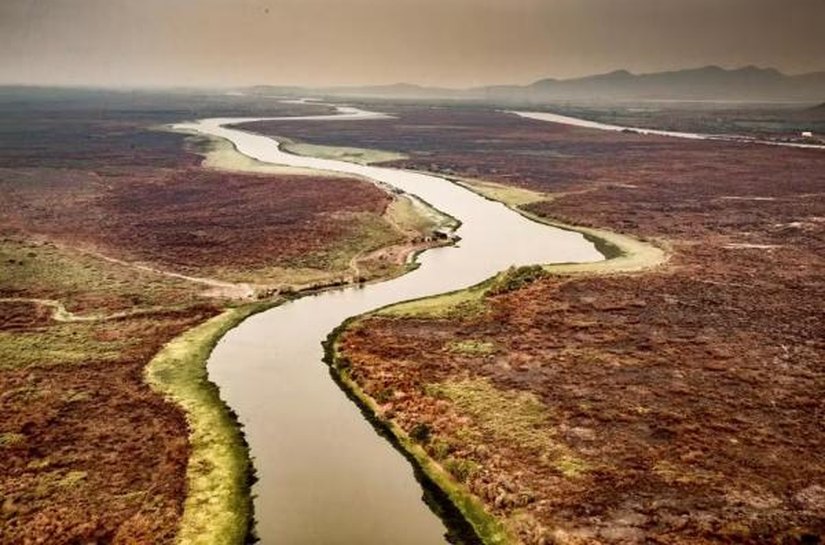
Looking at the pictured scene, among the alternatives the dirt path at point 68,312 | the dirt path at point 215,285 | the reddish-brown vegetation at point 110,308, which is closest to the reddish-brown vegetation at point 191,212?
the reddish-brown vegetation at point 110,308

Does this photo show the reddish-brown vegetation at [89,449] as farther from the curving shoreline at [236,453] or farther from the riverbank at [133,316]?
the curving shoreline at [236,453]

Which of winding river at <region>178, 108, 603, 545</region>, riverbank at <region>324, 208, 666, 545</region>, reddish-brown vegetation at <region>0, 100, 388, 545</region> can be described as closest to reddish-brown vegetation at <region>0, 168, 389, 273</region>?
reddish-brown vegetation at <region>0, 100, 388, 545</region>

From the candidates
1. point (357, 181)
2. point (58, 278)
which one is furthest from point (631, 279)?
point (357, 181)

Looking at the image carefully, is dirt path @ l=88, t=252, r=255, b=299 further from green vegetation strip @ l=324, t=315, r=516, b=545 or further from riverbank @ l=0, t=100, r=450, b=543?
green vegetation strip @ l=324, t=315, r=516, b=545

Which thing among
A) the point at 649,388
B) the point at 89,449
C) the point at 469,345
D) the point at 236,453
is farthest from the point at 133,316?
the point at 649,388

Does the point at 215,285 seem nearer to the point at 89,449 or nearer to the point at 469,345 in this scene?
the point at 469,345

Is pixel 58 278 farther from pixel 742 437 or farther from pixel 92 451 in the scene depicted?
pixel 742 437
